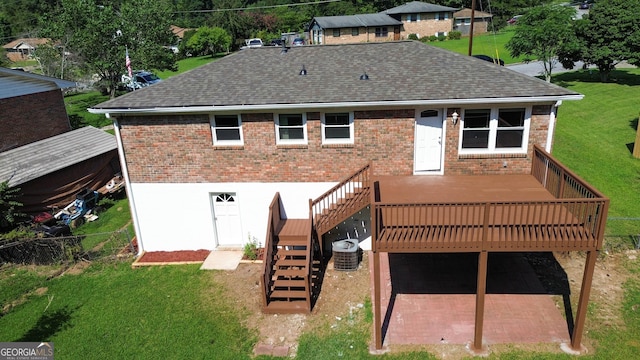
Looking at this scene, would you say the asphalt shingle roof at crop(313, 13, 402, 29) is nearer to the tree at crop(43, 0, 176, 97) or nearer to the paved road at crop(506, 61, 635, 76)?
the paved road at crop(506, 61, 635, 76)

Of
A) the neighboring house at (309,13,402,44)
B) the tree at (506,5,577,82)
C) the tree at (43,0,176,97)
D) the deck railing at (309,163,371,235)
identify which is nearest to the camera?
the deck railing at (309,163,371,235)

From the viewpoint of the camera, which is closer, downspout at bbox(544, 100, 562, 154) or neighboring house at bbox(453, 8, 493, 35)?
downspout at bbox(544, 100, 562, 154)

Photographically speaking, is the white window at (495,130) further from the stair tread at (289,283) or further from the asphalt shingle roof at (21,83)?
the asphalt shingle roof at (21,83)

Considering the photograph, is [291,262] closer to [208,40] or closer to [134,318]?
[134,318]

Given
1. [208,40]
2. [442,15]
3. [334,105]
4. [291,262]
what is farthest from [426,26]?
[291,262]

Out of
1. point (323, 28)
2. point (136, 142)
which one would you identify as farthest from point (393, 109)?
point (323, 28)

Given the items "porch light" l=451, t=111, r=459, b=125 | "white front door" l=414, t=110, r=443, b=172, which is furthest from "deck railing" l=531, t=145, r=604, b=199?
"white front door" l=414, t=110, r=443, b=172
